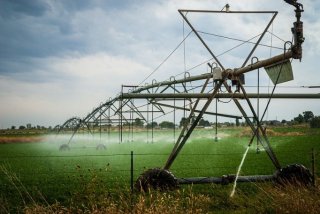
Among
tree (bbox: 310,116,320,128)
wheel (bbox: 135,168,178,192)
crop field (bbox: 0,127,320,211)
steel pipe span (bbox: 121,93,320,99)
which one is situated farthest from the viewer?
tree (bbox: 310,116,320,128)

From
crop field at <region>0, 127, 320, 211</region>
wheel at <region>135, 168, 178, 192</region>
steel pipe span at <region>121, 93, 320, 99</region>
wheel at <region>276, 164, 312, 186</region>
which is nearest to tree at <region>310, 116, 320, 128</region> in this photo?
crop field at <region>0, 127, 320, 211</region>

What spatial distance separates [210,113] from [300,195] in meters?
5.01

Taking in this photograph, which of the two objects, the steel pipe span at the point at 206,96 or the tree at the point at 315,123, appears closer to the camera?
the steel pipe span at the point at 206,96

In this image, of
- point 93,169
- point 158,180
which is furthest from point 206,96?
point 93,169

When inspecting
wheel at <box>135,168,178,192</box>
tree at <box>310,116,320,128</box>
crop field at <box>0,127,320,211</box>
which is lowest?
crop field at <box>0,127,320,211</box>

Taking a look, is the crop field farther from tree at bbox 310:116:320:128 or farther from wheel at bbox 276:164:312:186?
tree at bbox 310:116:320:128

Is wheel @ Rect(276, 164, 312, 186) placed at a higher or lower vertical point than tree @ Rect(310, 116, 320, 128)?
lower

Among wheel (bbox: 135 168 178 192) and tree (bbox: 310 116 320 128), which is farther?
tree (bbox: 310 116 320 128)

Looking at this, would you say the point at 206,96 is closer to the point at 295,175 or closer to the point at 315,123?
the point at 295,175

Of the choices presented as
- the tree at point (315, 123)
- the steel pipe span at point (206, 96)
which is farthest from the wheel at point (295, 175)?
the tree at point (315, 123)

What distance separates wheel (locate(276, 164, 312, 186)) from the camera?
917 centimetres

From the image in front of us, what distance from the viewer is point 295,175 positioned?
9.22 m

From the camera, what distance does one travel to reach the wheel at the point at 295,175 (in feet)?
30.1

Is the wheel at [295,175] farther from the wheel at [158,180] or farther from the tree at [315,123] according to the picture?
the tree at [315,123]
